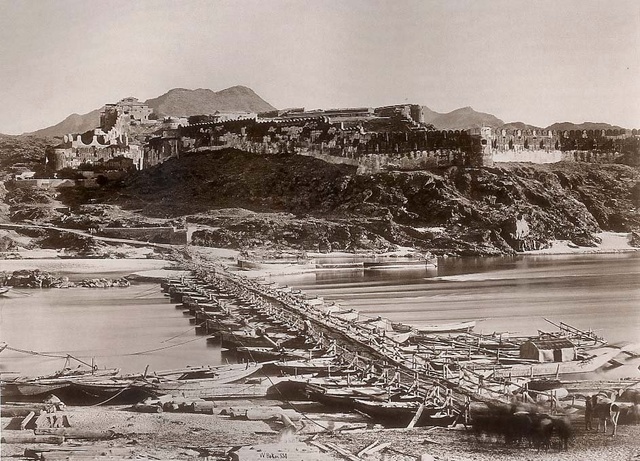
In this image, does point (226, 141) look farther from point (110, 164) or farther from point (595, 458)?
point (595, 458)

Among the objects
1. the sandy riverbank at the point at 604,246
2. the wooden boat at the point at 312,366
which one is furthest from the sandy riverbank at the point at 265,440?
the sandy riverbank at the point at 604,246

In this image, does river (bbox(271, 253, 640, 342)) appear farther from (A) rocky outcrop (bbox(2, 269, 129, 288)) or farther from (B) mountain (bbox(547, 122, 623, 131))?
(A) rocky outcrop (bbox(2, 269, 129, 288))

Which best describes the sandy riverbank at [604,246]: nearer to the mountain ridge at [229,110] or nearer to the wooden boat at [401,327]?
the mountain ridge at [229,110]

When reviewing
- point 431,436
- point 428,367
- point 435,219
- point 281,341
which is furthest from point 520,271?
point 281,341

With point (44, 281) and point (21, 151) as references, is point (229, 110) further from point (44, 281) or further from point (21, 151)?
point (44, 281)

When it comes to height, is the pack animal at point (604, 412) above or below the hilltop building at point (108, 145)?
below

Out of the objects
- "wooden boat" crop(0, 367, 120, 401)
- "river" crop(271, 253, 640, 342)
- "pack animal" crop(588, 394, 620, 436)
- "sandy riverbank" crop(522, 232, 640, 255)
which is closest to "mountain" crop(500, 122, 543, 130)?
"sandy riverbank" crop(522, 232, 640, 255)

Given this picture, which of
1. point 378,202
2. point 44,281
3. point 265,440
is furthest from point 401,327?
point 44,281
